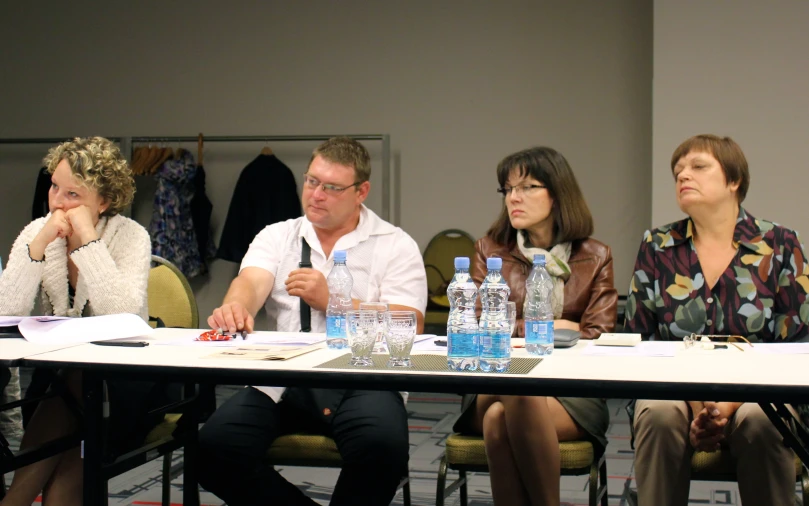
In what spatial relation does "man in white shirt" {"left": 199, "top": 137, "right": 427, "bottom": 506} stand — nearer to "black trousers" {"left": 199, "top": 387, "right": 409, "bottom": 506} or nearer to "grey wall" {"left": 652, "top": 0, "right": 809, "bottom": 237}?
"black trousers" {"left": 199, "top": 387, "right": 409, "bottom": 506}

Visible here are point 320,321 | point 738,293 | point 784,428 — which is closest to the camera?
point 784,428

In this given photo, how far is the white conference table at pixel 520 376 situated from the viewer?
1.37 metres

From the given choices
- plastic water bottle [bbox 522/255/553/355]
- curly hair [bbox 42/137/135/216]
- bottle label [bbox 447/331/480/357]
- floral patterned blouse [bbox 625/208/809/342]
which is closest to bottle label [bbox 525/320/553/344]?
plastic water bottle [bbox 522/255/553/355]

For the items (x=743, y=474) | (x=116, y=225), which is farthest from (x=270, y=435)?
(x=743, y=474)

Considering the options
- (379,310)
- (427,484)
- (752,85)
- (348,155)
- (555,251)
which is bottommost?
(427,484)

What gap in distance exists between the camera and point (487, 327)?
159 cm

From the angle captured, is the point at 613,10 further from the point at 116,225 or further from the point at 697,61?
the point at 116,225

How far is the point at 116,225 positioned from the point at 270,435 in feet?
2.99

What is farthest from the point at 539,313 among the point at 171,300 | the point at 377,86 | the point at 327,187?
the point at 377,86

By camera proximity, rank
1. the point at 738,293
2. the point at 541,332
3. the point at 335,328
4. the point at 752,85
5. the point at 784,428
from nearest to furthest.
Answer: the point at 784,428, the point at 541,332, the point at 335,328, the point at 738,293, the point at 752,85

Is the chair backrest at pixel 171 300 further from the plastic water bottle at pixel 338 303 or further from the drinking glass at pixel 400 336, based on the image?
the drinking glass at pixel 400 336

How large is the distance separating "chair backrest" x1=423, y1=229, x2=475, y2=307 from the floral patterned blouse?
306cm

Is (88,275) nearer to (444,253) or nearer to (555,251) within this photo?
(555,251)

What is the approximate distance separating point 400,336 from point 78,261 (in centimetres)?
113
